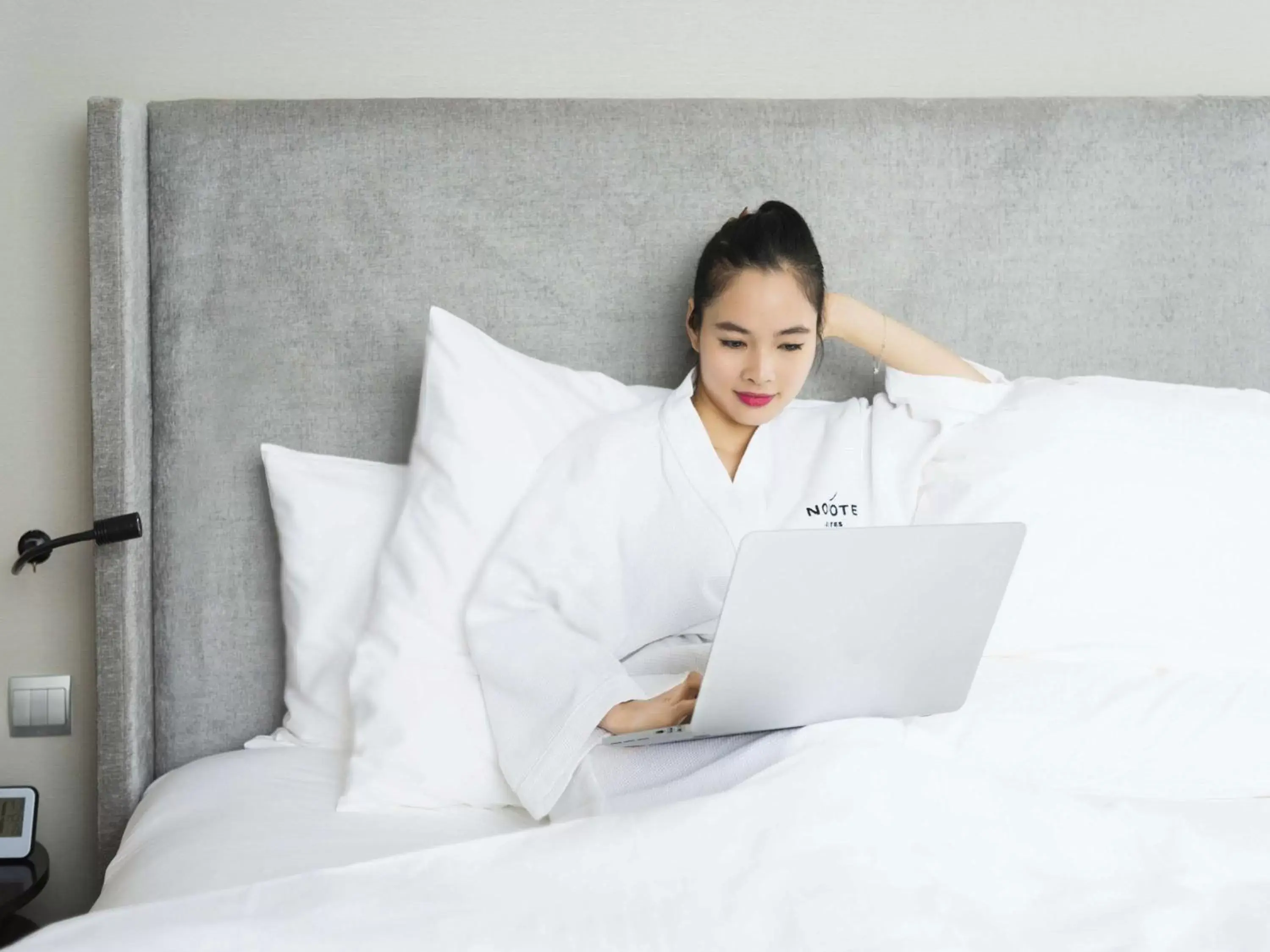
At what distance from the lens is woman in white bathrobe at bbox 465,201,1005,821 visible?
1320 mm

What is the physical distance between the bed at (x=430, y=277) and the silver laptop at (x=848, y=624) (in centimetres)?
28

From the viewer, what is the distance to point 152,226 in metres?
1.62

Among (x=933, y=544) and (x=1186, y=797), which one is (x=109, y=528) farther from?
(x=1186, y=797)

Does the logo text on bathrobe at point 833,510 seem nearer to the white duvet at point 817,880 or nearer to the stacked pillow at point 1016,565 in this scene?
the stacked pillow at point 1016,565

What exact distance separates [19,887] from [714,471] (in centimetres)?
105

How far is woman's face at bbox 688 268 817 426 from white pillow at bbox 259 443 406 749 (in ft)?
1.56

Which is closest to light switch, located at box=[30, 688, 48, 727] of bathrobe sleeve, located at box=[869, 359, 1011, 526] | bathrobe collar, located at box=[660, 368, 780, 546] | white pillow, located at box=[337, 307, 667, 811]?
white pillow, located at box=[337, 307, 667, 811]

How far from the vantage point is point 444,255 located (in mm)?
1664

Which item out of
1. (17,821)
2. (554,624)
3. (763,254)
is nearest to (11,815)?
(17,821)

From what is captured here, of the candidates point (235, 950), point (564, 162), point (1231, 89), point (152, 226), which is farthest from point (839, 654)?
point (1231, 89)

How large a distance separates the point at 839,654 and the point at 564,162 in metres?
0.87

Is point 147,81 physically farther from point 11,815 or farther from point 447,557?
point 11,815

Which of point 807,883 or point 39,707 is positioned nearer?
point 807,883

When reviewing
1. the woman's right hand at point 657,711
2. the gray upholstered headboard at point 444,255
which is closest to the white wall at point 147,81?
the gray upholstered headboard at point 444,255
